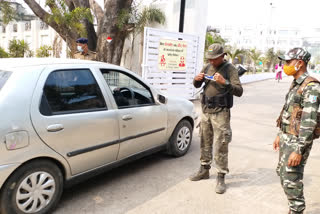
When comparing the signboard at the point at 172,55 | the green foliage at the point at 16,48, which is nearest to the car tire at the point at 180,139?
the signboard at the point at 172,55

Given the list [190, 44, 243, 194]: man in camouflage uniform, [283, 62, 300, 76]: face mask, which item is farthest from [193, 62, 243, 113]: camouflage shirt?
[283, 62, 300, 76]: face mask

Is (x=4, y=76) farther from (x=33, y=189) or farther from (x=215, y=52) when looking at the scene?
(x=215, y=52)

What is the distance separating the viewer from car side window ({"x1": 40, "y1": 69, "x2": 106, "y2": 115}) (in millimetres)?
2680

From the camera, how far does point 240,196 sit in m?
3.39

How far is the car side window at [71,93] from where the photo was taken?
8.79 ft

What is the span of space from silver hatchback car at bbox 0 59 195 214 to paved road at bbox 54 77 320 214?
344 millimetres

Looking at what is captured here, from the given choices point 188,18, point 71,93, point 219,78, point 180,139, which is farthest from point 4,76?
point 188,18

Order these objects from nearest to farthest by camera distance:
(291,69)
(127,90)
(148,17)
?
(291,69) < (127,90) < (148,17)

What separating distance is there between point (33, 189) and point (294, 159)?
239cm

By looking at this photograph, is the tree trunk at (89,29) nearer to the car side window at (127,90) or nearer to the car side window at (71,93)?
the car side window at (127,90)

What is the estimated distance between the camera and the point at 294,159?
7.95 feet

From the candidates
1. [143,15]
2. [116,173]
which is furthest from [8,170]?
[143,15]

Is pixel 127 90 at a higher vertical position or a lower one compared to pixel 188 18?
lower

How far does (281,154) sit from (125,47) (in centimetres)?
1005
